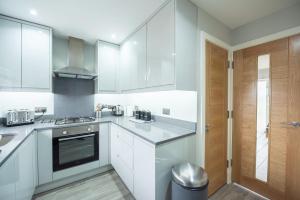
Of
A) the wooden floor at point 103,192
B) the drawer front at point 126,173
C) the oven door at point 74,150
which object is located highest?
the oven door at point 74,150

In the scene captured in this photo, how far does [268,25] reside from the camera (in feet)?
5.47

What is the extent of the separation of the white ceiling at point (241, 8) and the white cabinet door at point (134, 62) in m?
0.87

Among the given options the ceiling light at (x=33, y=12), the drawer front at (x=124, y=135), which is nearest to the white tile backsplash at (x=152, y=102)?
the drawer front at (x=124, y=135)

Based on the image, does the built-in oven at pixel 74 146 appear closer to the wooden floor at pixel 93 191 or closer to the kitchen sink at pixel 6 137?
the wooden floor at pixel 93 191

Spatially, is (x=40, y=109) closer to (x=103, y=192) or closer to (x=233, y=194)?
(x=103, y=192)

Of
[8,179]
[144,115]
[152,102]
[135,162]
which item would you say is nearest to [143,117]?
[144,115]

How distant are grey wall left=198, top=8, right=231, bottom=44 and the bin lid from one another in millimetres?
1633

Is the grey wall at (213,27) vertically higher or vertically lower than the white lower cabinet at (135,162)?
higher

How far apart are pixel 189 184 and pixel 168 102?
43.8 inches

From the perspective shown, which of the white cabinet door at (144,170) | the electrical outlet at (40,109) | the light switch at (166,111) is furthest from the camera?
the electrical outlet at (40,109)

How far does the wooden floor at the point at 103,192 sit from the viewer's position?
1.72 metres

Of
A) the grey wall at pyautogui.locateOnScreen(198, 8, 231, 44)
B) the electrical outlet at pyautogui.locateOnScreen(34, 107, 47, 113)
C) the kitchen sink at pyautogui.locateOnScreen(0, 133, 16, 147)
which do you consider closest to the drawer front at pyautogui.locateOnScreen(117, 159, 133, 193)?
the kitchen sink at pyautogui.locateOnScreen(0, 133, 16, 147)

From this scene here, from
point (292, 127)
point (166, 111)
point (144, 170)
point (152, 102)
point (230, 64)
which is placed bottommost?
point (144, 170)

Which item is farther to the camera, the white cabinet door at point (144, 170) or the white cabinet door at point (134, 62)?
the white cabinet door at point (134, 62)
